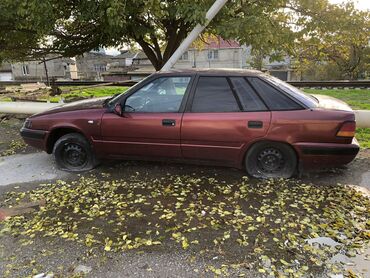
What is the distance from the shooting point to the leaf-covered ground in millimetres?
3041

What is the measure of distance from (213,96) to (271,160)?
1.26 metres

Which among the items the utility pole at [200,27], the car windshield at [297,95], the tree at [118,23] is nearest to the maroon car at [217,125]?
the car windshield at [297,95]

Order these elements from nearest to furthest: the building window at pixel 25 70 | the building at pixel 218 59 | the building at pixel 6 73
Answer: the building at pixel 218 59, the building window at pixel 25 70, the building at pixel 6 73

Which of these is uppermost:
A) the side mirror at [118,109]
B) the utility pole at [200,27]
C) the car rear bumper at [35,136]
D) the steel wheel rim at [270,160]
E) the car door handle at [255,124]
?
the utility pole at [200,27]

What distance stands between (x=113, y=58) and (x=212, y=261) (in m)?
53.1

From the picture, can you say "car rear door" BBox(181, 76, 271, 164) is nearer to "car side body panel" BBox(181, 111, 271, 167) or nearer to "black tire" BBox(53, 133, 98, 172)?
"car side body panel" BBox(181, 111, 271, 167)

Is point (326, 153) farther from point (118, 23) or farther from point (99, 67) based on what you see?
point (99, 67)

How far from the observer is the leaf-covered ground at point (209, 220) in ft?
9.98

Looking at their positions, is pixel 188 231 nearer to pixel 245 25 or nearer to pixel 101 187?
pixel 101 187

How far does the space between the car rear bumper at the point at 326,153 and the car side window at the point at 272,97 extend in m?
0.55

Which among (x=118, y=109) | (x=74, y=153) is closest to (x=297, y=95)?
(x=118, y=109)

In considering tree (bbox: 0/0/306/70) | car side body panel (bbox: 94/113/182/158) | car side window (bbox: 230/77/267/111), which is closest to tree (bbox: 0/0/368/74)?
tree (bbox: 0/0/306/70)

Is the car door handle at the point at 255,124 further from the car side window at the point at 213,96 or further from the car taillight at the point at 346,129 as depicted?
the car taillight at the point at 346,129

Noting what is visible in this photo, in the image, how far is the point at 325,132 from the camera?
425 cm
